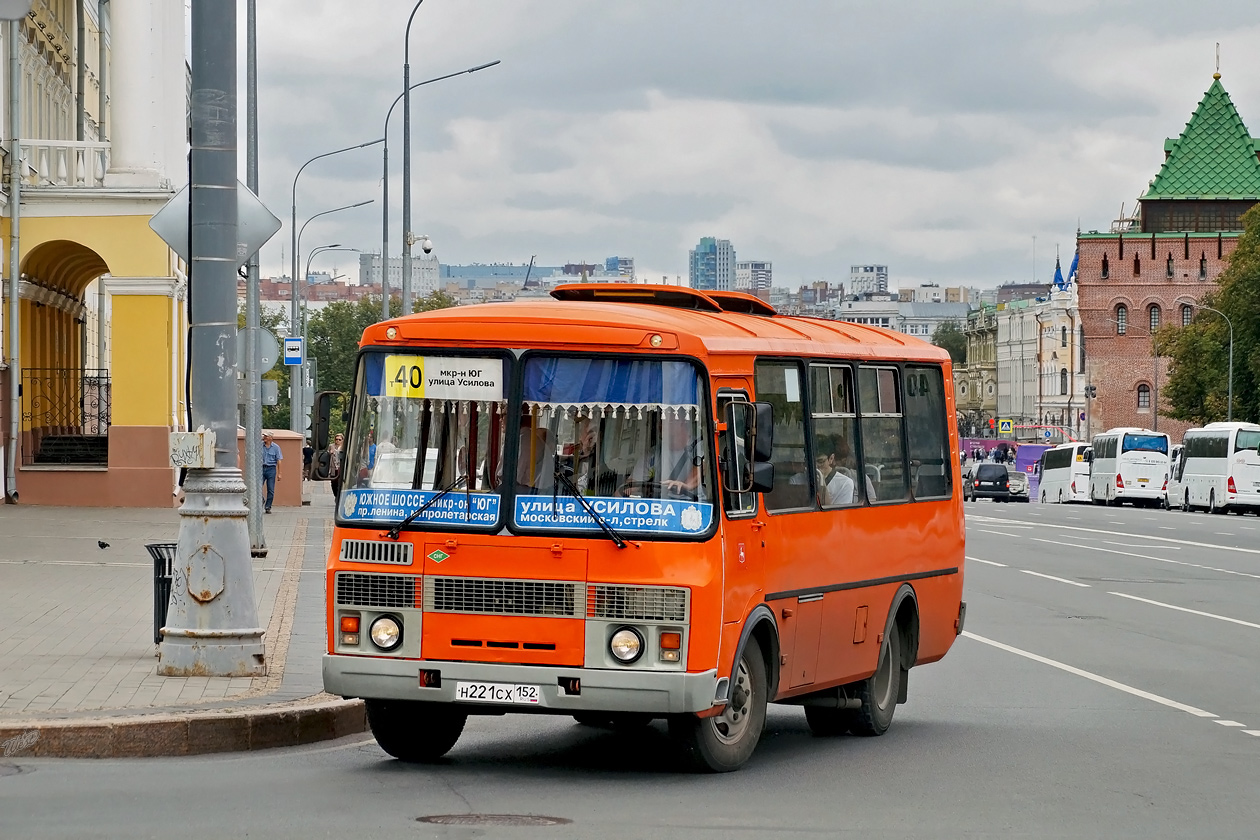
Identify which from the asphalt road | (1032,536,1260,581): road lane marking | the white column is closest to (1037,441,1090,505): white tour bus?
(1032,536,1260,581): road lane marking

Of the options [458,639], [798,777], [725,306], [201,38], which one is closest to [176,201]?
[201,38]

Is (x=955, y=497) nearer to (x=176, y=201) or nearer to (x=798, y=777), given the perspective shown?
(x=798, y=777)

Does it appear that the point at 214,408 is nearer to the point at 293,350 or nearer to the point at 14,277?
the point at 14,277

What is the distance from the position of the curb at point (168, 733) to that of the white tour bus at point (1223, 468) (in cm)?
5724

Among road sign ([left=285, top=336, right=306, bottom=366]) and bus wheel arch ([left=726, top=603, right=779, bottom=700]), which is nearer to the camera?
bus wheel arch ([left=726, top=603, right=779, bottom=700])

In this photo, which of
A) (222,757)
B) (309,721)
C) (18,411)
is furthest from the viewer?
(18,411)

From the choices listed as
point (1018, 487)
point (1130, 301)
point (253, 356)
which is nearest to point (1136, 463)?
point (1018, 487)

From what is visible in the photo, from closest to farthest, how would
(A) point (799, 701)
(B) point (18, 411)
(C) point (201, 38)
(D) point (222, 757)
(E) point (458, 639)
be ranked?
(E) point (458, 639)
(D) point (222, 757)
(A) point (799, 701)
(C) point (201, 38)
(B) point (18, 411)

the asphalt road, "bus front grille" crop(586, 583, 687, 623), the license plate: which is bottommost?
the asphalt road

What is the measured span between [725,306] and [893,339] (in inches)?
69.6

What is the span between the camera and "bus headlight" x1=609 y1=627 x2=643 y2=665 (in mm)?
9688

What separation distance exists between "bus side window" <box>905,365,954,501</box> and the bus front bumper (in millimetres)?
3851

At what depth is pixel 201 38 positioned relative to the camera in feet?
43.2

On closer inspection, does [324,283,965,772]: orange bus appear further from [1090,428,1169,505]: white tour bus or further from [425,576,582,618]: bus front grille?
[1090,428,1169,505]: white tour bus
